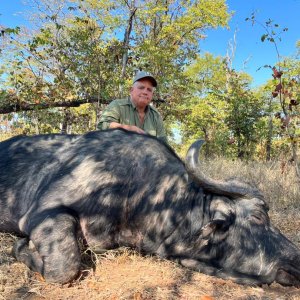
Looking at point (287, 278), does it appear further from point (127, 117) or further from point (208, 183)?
point (127, 117)

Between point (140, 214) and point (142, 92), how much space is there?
269cm

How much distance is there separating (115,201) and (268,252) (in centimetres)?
139

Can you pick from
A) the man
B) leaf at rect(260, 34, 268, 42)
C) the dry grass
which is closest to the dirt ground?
the dry grass

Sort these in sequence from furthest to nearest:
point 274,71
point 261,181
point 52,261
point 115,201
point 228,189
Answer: point 261,181
point 274,71
point 115,201
point 228,189
point 52,261

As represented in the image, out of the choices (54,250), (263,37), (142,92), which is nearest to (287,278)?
(54,250)

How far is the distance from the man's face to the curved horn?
2725 mm

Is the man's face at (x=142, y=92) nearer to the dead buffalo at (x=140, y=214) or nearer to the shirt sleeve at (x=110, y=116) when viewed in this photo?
the shirt sleeve at (x=110, y=116)

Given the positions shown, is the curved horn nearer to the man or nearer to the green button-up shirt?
the man

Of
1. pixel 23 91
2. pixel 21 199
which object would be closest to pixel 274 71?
pixel 21 199

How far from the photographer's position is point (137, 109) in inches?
225

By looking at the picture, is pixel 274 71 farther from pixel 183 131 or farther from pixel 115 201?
→ pixel 183 131

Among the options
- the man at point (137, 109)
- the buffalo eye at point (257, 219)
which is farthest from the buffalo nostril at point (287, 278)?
the man at point (137, 109)

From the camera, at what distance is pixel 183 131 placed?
20.3m

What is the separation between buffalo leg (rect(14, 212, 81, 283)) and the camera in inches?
108
